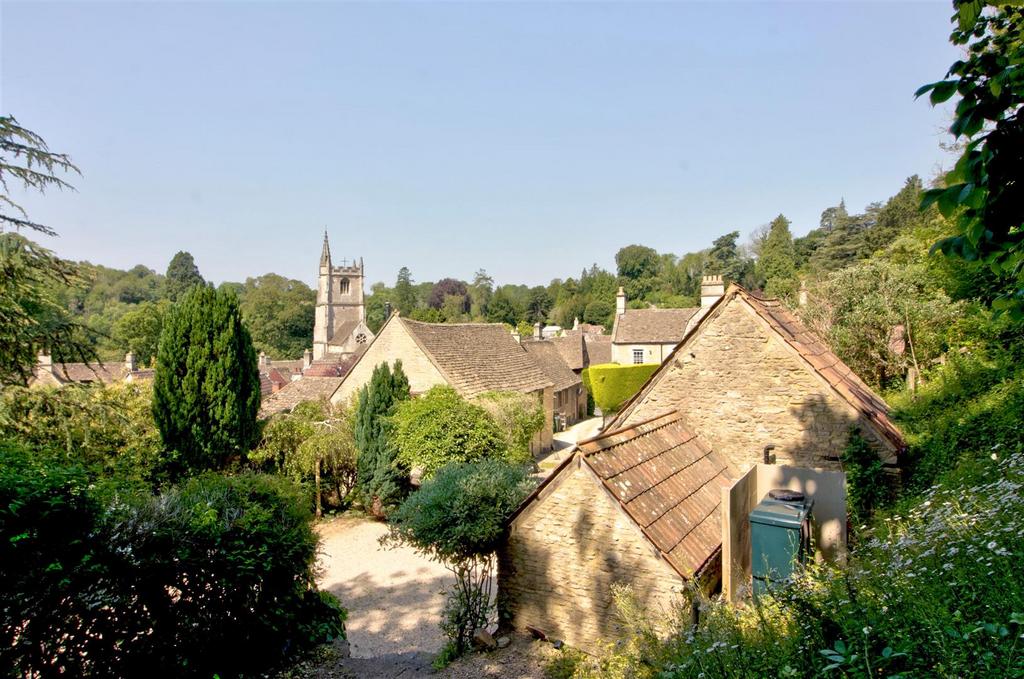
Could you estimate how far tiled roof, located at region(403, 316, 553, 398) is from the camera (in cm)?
2550

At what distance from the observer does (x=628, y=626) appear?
25.8 ft

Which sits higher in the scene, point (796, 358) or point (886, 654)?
point (796, 358)

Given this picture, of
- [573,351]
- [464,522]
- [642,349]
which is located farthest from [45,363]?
[642,349]

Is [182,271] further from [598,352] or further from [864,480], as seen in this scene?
[864,480]

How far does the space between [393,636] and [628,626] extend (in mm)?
6306

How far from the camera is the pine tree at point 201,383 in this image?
17.8 m

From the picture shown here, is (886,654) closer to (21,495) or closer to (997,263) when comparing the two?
(997,263)

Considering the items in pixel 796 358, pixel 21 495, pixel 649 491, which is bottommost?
pixel 649 491

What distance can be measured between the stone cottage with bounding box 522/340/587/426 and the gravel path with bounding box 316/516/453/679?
61.0 feet

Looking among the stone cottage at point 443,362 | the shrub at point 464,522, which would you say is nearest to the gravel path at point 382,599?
the shrub at point 464,522

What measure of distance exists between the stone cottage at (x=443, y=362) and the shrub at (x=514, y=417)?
1642 mm

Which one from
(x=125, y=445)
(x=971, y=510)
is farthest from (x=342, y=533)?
(x=971, y=510)

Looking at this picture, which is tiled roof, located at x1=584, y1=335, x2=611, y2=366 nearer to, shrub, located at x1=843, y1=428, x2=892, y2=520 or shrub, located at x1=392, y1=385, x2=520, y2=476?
shrub, located at x1=392, y1=385, x2=520, y2=476

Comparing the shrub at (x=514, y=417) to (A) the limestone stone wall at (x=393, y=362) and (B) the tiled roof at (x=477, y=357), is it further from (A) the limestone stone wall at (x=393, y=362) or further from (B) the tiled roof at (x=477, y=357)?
(A) the limestone stone wall at (x=393, y=362)
